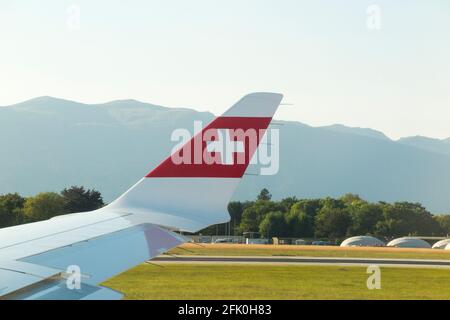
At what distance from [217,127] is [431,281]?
26548 millimetres

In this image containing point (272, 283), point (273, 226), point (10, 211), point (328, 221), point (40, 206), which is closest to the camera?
point (272, 283)

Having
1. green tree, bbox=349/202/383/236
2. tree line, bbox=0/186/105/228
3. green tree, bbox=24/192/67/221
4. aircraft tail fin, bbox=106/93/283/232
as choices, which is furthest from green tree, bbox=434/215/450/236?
aircraft tail fin, bbox=106/93/283/232

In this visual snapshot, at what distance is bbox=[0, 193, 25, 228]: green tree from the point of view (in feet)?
201

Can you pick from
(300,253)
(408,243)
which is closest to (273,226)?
(408,243)

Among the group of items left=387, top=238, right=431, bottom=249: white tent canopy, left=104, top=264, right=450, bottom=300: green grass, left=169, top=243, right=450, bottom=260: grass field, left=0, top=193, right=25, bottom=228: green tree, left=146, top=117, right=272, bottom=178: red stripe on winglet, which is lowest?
left=387, top=238, right=431, bottom=249: white tent canopy

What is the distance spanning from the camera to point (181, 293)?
2342 centimetres

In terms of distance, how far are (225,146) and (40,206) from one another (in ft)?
192

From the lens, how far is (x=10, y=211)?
6488cm

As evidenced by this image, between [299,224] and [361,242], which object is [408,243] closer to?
[361,242]

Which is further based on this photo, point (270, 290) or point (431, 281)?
point (431, 281)

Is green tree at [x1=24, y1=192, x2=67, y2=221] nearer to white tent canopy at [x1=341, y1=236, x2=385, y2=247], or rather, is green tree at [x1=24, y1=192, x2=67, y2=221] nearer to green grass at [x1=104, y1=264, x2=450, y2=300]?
green grass at [x1=104, y1=264, x2=450, y2=300]
